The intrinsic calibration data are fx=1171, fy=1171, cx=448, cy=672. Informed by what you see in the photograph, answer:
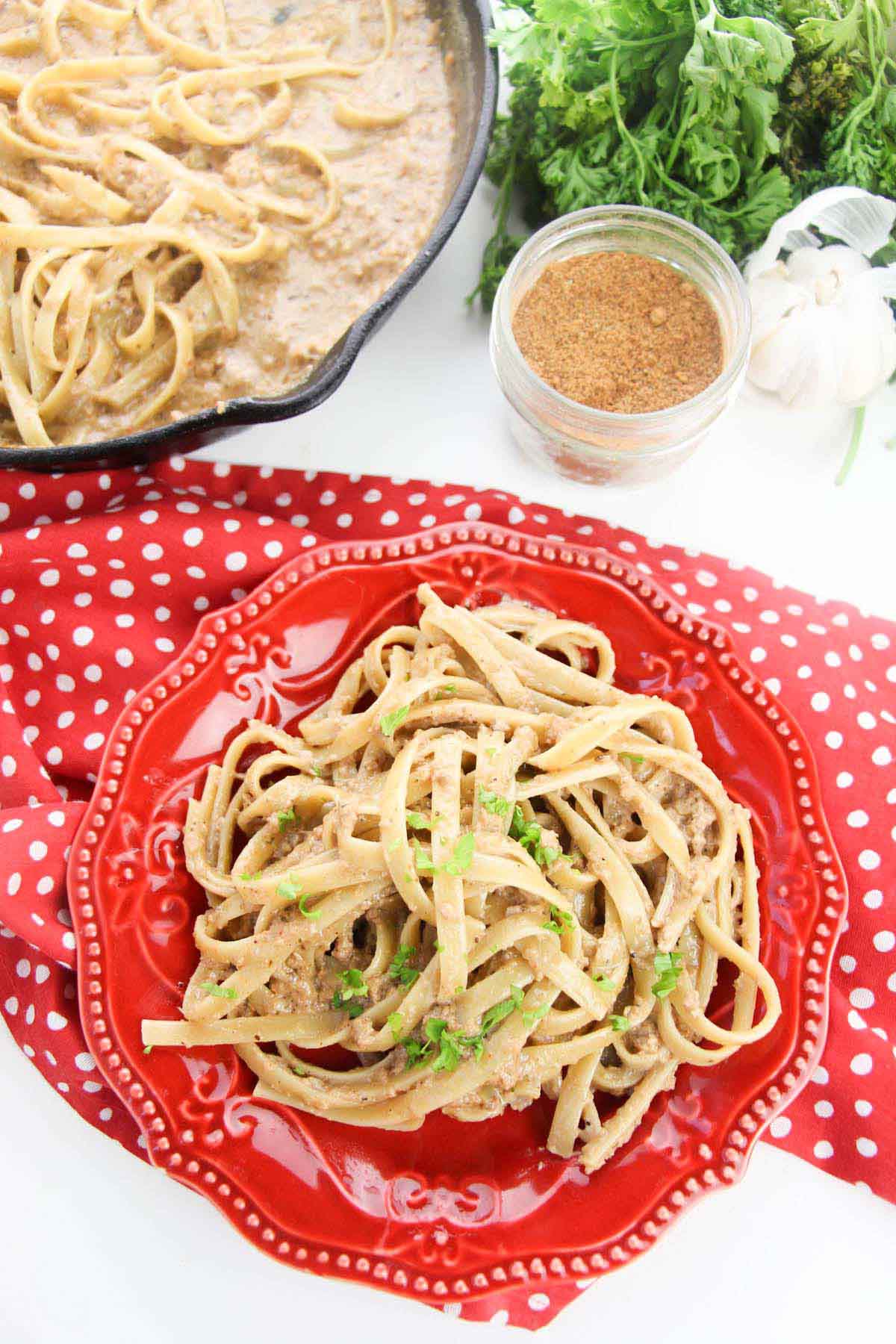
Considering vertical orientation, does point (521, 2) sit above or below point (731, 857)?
above

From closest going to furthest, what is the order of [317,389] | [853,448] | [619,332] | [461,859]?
1. [461,859]
2. [317,389]
3. [619,332]
4. [853,448]

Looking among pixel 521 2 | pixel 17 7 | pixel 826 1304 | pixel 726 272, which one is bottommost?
pixel 826 1304

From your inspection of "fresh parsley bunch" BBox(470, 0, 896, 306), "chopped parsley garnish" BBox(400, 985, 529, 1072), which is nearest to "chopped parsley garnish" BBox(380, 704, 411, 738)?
"chopped parsley garnish" BBox(400, 985, 529, 1072)

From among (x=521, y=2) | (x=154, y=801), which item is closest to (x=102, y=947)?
(x=154, y=801)

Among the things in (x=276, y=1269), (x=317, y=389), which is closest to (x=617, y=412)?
(x=317, y=389)

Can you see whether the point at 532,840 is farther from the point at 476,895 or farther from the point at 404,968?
the point at 404,968

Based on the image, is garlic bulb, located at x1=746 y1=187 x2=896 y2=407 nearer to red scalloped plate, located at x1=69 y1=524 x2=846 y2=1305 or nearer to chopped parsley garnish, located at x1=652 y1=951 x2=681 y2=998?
red scalloped plate, located at x1=69 y1=524 x2=846 y2=1305

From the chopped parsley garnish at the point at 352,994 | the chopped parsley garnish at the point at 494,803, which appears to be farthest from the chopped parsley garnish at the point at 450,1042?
the chopped parsley garnish at the point at 494,803

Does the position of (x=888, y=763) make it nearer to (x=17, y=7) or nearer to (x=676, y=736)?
(x=676, y=736)
